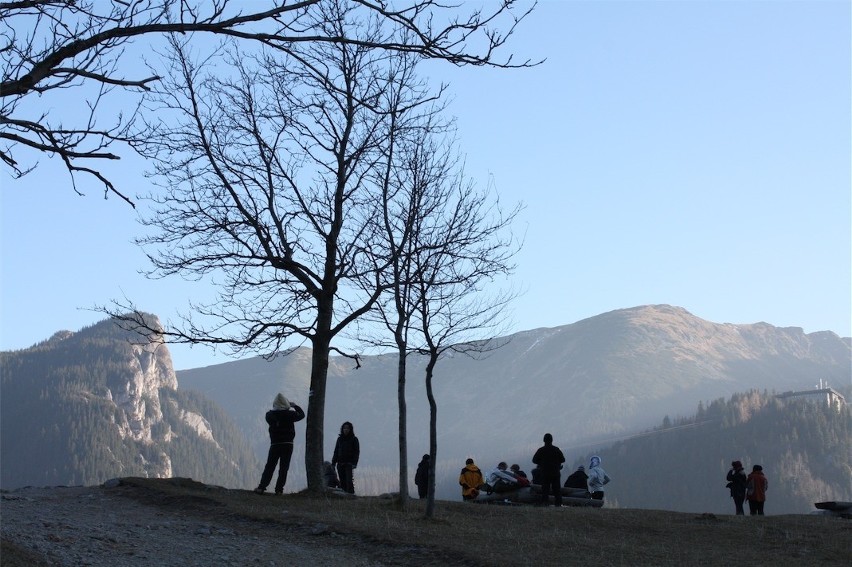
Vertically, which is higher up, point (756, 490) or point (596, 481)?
point (596, 481)

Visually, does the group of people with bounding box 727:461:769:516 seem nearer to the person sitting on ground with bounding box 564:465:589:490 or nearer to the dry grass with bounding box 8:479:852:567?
the person sitting on ground with bounding box 564:465:589:490

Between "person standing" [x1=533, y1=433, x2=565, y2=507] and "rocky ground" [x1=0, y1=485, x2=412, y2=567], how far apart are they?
27.3 ft

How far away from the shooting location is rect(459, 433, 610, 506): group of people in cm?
2675

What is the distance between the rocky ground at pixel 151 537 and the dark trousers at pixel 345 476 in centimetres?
833

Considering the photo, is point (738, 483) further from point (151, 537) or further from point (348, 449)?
point (151, 537)

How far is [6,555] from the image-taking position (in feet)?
39.9

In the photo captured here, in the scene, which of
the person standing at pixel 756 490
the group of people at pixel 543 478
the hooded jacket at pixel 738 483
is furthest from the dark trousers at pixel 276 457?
the hooded jacket at pixel 738 483

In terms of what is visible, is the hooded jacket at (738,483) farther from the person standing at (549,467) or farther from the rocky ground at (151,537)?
the rocky ground at (151,537)

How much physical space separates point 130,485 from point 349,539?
6934 millimetres

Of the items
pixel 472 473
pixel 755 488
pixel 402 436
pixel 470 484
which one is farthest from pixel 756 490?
pixel 402 436

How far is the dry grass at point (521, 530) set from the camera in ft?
55.4

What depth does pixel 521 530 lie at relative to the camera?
19.6m

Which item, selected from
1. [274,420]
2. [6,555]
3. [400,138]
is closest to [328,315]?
[274,420]

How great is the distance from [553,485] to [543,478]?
438mm
